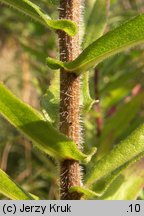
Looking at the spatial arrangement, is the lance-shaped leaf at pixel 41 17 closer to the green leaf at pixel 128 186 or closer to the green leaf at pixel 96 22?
the green leaf at pixel 96 22

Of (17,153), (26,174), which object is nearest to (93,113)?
(26,174)

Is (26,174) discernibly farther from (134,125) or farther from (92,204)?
(92,204)

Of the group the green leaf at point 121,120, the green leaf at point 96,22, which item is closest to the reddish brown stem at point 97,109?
the green leaf at point 121,120

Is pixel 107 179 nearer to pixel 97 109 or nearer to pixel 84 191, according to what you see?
pixel 84 191

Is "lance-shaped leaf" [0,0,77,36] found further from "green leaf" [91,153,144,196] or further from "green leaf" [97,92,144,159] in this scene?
"green leaf" [97,92,144,159]

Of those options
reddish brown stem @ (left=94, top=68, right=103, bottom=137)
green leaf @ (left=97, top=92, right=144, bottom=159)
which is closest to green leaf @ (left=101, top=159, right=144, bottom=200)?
green leaf @ (left=97, top=92, right=144, bottom=159)

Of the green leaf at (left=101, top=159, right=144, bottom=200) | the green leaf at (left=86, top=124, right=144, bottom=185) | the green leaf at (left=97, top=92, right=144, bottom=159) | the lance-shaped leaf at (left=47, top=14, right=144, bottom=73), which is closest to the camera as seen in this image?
the lance-shaped leaf at (left=47, top=14, right=144, bottom=73)
